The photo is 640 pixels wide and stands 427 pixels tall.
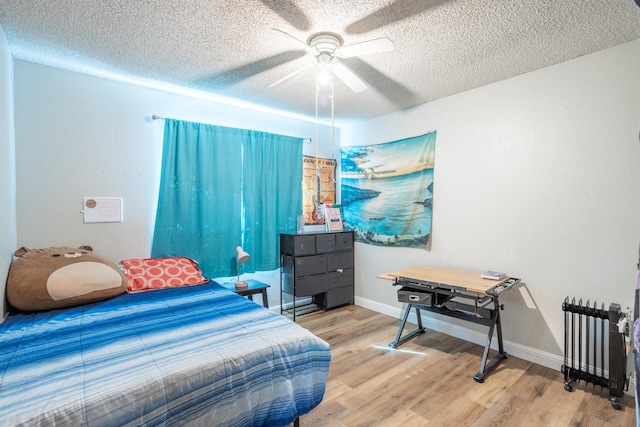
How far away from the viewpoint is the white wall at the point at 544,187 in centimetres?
211

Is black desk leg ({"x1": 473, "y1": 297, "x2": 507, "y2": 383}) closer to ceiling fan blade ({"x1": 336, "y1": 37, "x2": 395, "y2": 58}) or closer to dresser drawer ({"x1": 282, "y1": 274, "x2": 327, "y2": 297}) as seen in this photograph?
dresser drawer ({"x1": 282, "y1": 274, "x2": 327, "y2": 297})

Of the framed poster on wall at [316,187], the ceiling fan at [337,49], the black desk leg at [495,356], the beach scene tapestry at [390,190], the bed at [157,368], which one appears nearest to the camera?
the bed at [157,368]

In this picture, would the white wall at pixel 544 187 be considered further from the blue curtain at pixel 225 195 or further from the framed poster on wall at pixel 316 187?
the blue curtain at pixel 225 195

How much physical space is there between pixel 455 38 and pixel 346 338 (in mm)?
2597

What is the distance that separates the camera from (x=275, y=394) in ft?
4.75

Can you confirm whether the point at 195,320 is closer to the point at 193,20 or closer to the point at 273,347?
the point at 273,347

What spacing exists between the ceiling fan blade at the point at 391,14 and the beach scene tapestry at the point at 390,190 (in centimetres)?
159

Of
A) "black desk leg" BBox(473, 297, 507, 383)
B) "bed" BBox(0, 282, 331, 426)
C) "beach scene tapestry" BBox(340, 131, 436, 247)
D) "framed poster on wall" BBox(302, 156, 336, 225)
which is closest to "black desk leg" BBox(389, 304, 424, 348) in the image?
"black desk leg" BBox(473, 297, 507, 383)

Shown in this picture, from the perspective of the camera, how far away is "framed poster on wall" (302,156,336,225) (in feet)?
12.8

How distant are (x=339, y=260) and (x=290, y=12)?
272cm

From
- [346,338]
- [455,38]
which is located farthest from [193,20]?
[346,338]

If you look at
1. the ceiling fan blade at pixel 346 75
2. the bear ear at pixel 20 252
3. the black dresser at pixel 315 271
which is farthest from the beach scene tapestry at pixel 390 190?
the bear ear at pixel 20 252

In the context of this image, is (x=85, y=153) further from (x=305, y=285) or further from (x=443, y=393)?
(x=443, y=393)

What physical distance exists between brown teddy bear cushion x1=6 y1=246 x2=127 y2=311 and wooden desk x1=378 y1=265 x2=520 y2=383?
2.07m
